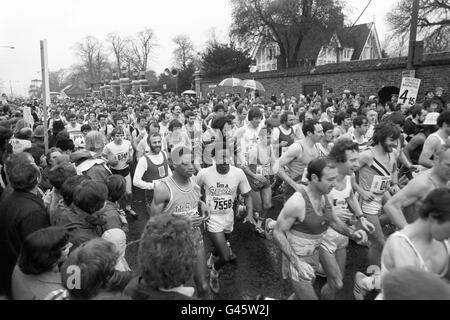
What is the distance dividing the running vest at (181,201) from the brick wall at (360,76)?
52.2ft

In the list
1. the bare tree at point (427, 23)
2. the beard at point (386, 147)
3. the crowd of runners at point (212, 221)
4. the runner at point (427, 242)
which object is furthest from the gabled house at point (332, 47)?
the runner at point (427, 242)


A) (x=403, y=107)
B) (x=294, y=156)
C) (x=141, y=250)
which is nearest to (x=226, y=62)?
(x=403, y=107)

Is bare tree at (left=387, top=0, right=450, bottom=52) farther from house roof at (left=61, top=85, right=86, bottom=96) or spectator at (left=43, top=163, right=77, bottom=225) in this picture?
house roof at (left=61, top=85, right=86, bottom=96)

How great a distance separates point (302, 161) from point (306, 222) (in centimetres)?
222

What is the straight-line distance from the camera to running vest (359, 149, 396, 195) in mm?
4418

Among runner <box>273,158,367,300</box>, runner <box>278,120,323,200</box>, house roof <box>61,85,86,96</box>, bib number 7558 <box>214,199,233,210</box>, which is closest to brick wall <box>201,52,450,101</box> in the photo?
runner <box>278,120,323,200</box>

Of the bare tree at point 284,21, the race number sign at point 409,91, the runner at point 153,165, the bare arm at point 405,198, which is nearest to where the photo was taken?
the bare arm at point 405,198

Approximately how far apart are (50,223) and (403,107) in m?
9.81

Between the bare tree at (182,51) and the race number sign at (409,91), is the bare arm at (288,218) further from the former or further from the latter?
the bare tree at (182,51)

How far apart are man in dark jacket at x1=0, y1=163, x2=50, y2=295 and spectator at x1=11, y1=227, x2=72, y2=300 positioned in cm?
69

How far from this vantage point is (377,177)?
4.41 metres

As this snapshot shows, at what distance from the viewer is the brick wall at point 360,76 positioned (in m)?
16.4
